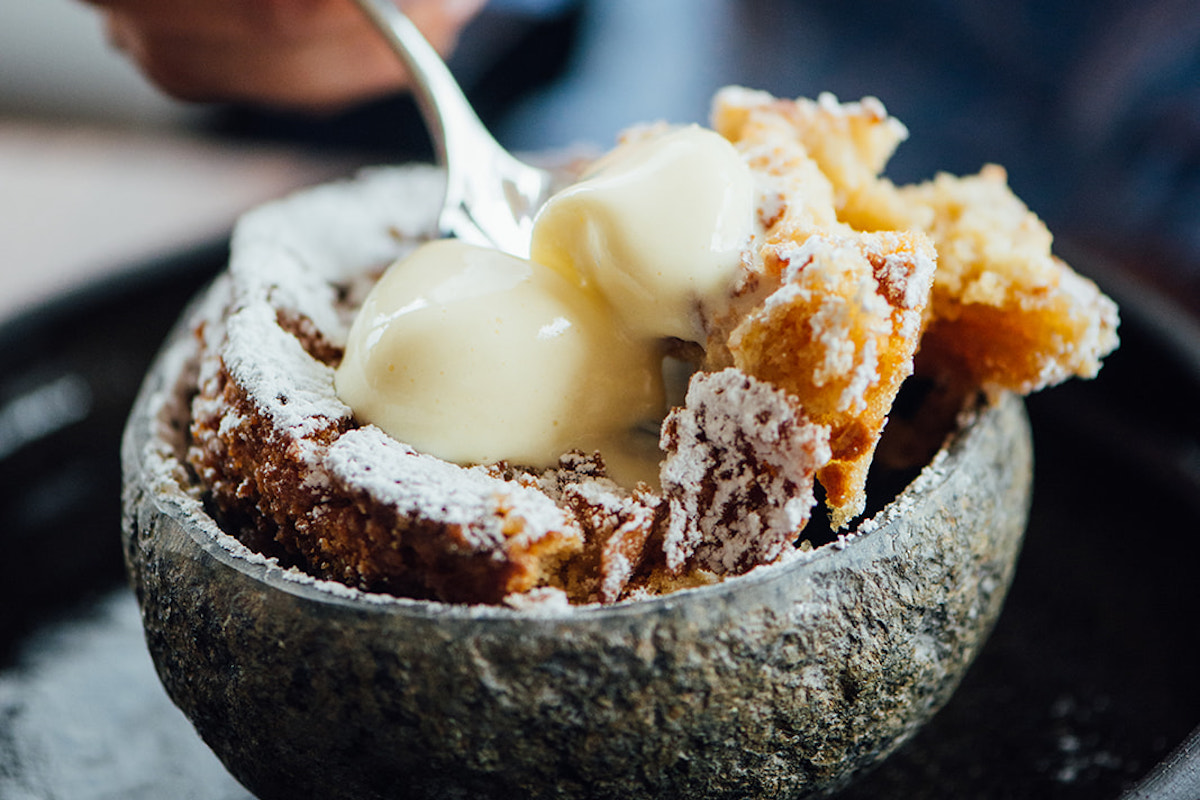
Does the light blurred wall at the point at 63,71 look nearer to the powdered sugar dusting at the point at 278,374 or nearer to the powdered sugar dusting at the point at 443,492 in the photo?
the powdered sugar dusting at the point at 278,374

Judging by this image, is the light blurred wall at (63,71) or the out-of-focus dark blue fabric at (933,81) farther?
the light blurred wall at (63,71)

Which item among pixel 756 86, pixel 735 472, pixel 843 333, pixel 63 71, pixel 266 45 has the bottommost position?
pixel 63 71

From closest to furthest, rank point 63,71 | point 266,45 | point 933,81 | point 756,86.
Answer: point 266,45 → point 933,81 → point 756,86 → point 63,71

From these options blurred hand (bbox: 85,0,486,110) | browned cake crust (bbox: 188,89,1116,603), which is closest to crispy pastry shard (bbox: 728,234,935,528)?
browned cake crust (bbox: 188,89,1116,603)

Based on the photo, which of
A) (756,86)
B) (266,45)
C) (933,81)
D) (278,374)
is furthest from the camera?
(756,86)

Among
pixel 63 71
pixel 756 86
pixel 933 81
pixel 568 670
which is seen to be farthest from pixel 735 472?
pixel 63 71

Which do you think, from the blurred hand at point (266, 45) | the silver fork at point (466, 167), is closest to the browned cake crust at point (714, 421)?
the silver fork at point (466, 167)

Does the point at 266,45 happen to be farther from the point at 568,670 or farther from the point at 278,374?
the point at 568,670
